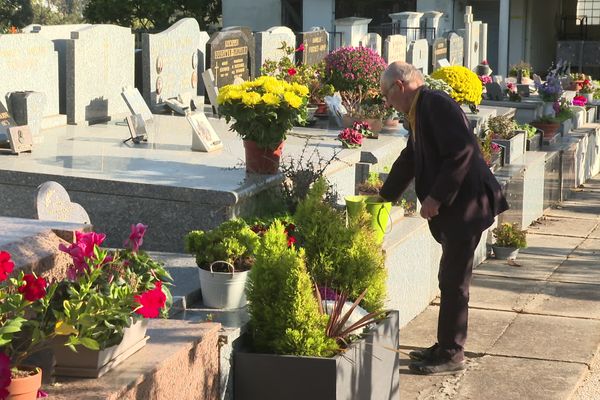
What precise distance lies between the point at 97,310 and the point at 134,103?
23.3 feet

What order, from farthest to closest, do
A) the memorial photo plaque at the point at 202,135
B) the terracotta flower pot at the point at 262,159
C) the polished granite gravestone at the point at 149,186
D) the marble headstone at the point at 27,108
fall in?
the marble headstone at the point at 27,108 < the memorial photo plaque at the point at 202,135 < the terracotta flower pot at the point at 262,159 < the polished granite gravestone at the point at 149,186

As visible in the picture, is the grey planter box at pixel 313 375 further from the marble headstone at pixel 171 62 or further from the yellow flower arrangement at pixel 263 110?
the marble headstone at pixel 171 62

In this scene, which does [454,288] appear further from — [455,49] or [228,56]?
[455,49]

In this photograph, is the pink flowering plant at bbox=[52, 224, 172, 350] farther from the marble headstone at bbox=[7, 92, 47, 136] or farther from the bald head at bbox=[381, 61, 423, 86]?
the marble headstone at bbox=[7, 92, 47, 136]

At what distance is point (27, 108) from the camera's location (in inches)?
389

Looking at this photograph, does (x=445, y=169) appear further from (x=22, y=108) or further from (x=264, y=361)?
(x=22, y=108)

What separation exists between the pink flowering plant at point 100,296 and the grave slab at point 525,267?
5780mm

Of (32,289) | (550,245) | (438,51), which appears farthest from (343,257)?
(438,51)

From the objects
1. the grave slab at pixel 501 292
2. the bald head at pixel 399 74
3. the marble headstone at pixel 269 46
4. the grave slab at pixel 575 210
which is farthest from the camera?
the marble headstone at pixel 269 46

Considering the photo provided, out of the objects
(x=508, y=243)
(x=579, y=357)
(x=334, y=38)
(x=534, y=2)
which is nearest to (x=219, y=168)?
(x=579, y=357)

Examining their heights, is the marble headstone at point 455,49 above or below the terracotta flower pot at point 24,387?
above

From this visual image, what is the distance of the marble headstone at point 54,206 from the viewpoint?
6242 millimetres

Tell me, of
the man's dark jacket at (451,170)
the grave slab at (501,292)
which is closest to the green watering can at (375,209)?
the man's dark jacket at (451,170)

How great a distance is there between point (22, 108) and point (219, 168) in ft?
8.26
